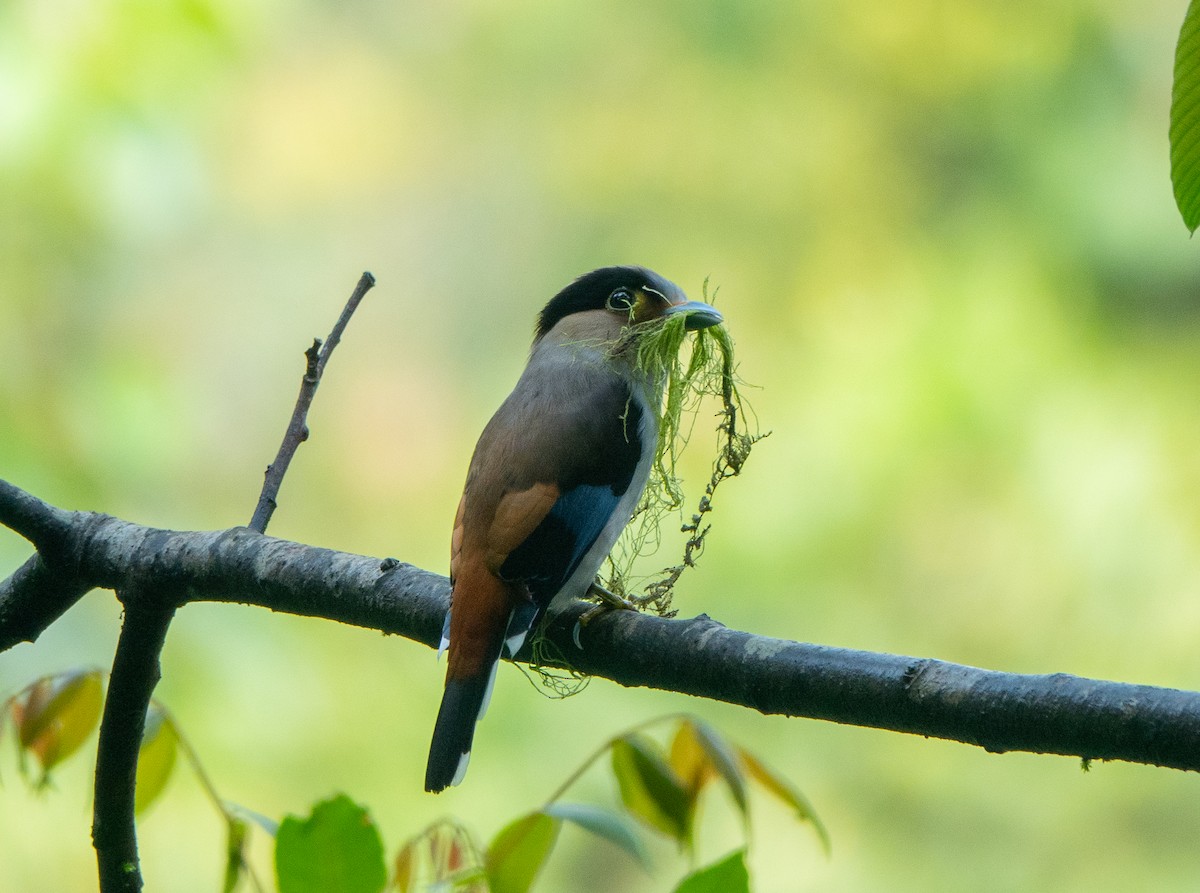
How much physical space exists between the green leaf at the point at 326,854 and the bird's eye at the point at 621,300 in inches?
74.7

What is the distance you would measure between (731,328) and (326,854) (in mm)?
4601

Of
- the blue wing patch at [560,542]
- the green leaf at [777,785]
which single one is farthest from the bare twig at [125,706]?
the green leaf at [777,785]

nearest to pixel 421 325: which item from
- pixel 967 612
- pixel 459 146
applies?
pixel 459 146

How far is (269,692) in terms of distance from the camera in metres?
4.12

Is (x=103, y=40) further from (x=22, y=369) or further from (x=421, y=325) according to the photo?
(x=421, y=325)

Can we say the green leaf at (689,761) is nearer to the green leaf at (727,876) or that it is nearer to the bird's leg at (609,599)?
the bird's leg at (609,599)

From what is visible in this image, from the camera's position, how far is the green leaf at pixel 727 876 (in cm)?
107

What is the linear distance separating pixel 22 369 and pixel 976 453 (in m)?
3.43

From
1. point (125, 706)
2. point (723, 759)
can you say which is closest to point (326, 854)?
point (723, 759)

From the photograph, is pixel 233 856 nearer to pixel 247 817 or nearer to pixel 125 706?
pixel 247 817

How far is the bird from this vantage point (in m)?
2.19

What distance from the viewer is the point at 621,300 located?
2.97 metres

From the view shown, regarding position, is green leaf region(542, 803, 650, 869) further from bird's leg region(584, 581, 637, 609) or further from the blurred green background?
the blurred green background

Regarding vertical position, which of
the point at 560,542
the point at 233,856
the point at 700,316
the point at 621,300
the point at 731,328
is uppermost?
the point at 731,328
